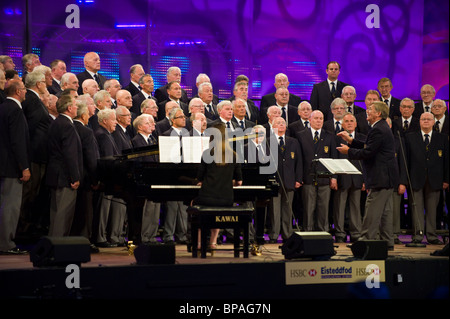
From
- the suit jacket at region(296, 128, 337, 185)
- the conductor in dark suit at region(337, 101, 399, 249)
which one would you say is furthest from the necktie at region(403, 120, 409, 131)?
the conductor in dark suit at region(337, 101, 399, 249)

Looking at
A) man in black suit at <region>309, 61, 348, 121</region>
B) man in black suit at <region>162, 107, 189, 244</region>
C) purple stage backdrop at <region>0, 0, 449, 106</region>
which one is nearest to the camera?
man in black suit at <region>162, 107, 189, 244</region>

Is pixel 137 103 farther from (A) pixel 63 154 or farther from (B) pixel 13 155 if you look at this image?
(B) pixel 13 155

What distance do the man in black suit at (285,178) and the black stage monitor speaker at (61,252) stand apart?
3.54 m

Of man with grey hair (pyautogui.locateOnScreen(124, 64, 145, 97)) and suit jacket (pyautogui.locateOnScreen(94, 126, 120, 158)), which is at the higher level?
man with grey hair (pyautogui.locateOnScreen(124, 64, 145, 97))

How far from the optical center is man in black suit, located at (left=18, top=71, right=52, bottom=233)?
8.23 meters

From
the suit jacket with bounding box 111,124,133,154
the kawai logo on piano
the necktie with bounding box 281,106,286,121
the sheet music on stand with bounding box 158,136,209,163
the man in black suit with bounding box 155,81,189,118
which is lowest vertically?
the kawai logo on piano

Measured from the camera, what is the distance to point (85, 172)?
8102 mm

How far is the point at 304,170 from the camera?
9633mm

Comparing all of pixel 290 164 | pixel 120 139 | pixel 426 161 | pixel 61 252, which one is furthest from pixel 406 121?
pixel 61 252

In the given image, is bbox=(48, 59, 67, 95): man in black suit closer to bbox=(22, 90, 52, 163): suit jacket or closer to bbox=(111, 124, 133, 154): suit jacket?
bbox=(22, 90, 52, 163): suit jacket

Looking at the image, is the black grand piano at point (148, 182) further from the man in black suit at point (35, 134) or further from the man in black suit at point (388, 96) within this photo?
the man in black suit at point (388, 96)

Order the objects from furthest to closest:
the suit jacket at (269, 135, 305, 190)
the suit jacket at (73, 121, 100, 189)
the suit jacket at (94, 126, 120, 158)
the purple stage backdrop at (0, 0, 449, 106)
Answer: the purple stage backdrop at (0, 0, 449, 106)
the suit jacket at (269, 135, 305, 190)
the suit jacket at (94, 126, 120, 158)
the suit jacket at (73, 121, 100, 189)

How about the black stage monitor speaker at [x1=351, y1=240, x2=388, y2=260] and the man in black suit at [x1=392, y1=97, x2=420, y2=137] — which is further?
the man in black suit at [x1=392, y1=97, x2=420, y2=137]

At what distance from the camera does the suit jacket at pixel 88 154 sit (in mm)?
8062
